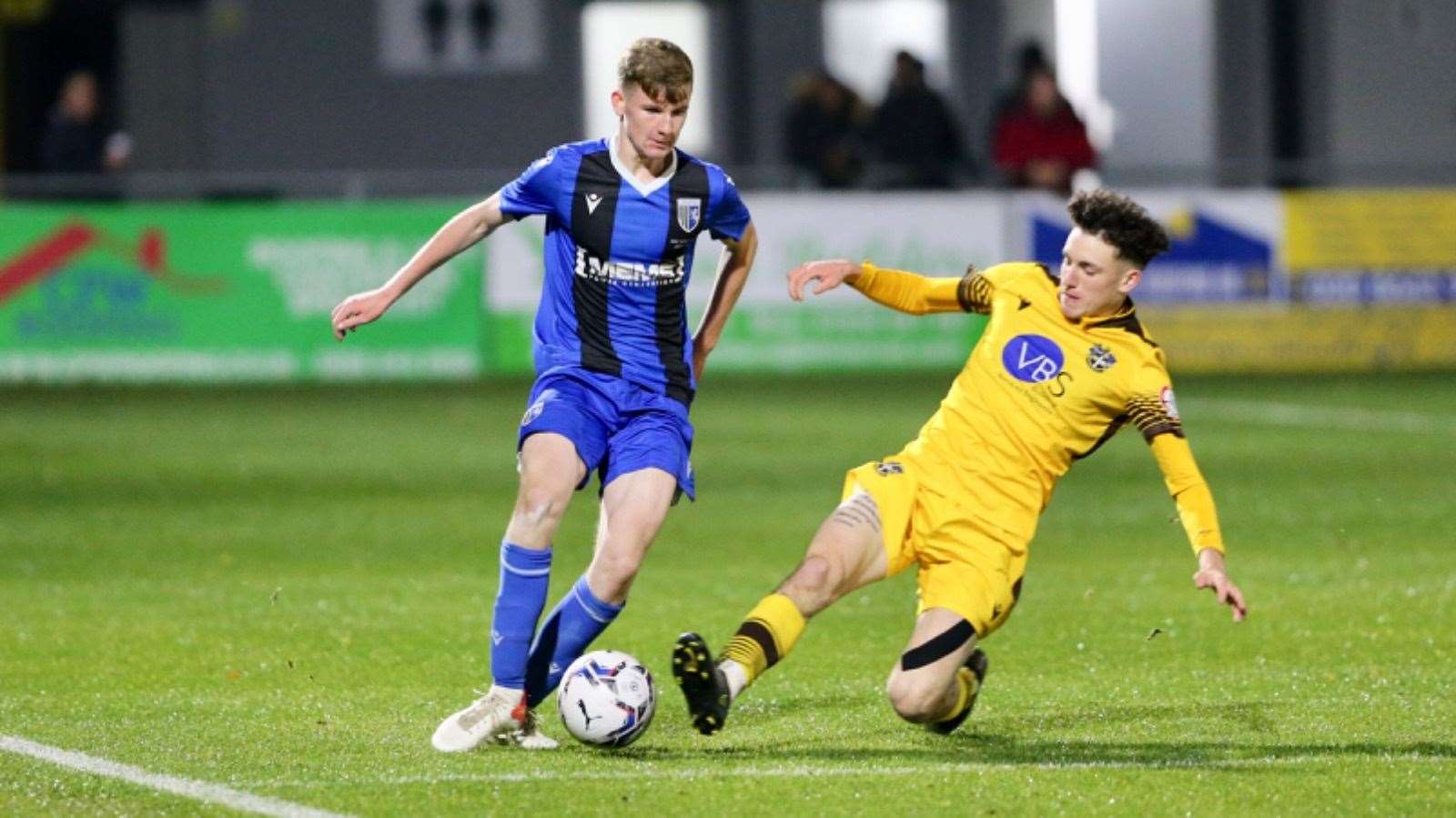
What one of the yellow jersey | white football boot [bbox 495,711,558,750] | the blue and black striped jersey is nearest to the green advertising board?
the blue and black striped jersey

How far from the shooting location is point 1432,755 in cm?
649

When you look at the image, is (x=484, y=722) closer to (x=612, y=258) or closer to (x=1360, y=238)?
(x=612, y=258)

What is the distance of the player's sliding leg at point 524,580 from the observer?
6594 mm

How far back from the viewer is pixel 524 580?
6.66 m

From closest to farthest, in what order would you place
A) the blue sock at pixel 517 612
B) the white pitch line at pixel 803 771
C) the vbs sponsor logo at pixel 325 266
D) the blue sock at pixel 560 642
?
the white pitch line at pixel 803 771, the blue sock at pixel 517 612, the blue sock at pixel 560 642, the vbs sponsor logo at pixel 325 266

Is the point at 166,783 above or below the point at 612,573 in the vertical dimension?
below

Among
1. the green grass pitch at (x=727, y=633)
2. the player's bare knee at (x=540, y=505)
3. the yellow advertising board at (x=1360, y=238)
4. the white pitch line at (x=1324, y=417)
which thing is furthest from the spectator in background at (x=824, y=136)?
the player's bare knee at (x=540, y=505)

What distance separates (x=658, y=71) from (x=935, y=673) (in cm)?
174

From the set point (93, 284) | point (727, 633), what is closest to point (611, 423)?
point (727, 633)

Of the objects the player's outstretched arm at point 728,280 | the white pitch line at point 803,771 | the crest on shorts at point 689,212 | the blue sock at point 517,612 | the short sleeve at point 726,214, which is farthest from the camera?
the player's outstretched arm at point 728,280

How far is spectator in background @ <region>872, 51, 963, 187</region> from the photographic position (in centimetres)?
2222

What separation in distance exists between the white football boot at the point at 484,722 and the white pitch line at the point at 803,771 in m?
0.29

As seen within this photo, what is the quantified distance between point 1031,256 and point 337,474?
8671 millimetres

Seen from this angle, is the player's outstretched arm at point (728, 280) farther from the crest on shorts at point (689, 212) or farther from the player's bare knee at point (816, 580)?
the player's bare knee at point (816, 580)
